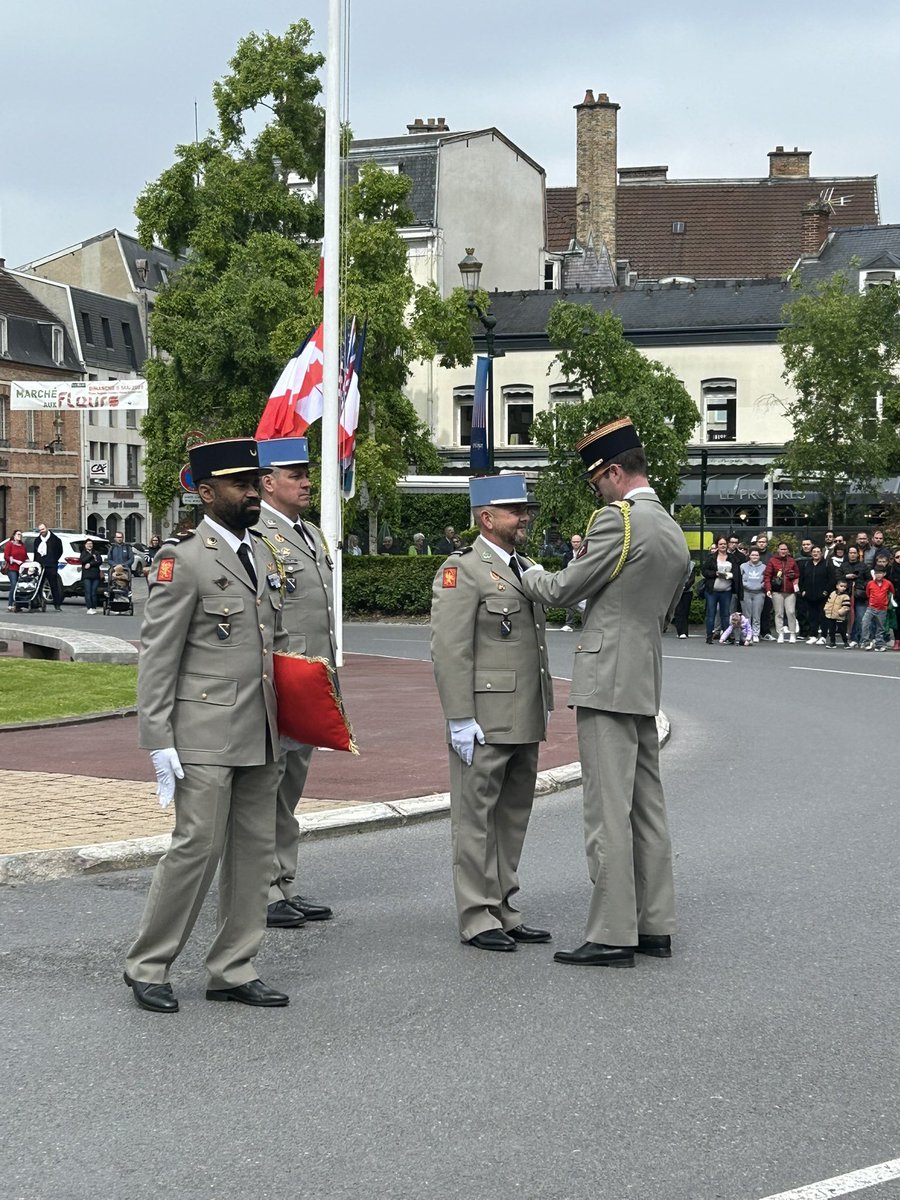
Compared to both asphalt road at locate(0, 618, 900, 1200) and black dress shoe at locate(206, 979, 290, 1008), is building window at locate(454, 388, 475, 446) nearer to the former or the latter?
asphalt road at locate(0, 618, 900, 1200)

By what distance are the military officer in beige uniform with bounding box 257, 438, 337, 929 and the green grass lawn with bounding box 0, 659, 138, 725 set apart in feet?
20.4

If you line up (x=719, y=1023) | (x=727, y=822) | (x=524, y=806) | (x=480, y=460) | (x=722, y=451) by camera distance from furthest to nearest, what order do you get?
1. (x=722, y=451)
2. (x=480, y=460)
3. (x=727, y=822)
4. (x=524, y=806)
5. (x=719, y=1023)

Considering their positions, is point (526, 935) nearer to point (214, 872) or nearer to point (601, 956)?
point (601, 956)

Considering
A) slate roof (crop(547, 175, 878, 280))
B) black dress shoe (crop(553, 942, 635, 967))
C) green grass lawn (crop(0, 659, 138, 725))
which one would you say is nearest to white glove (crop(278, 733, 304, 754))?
black dress shoe (crop(553, 942, 635, 967))

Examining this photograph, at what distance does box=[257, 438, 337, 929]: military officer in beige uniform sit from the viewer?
24.0 feet

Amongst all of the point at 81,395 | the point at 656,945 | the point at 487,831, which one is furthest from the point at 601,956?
the point at 81,395

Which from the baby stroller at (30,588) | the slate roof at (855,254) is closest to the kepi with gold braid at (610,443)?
the baby stroller at (30,588)

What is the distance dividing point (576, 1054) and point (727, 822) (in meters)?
→ 4.72

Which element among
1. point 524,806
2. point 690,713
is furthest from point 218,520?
point 690,713

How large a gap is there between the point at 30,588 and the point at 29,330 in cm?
4137

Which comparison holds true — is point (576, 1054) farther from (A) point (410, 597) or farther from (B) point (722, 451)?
(B) point (722, 451)

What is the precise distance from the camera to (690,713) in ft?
54.6

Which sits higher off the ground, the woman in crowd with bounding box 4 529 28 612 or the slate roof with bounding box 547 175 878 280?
the slate roof with bounding box 547 175 878 280

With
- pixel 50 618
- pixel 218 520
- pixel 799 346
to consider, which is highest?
pixel 799 346
